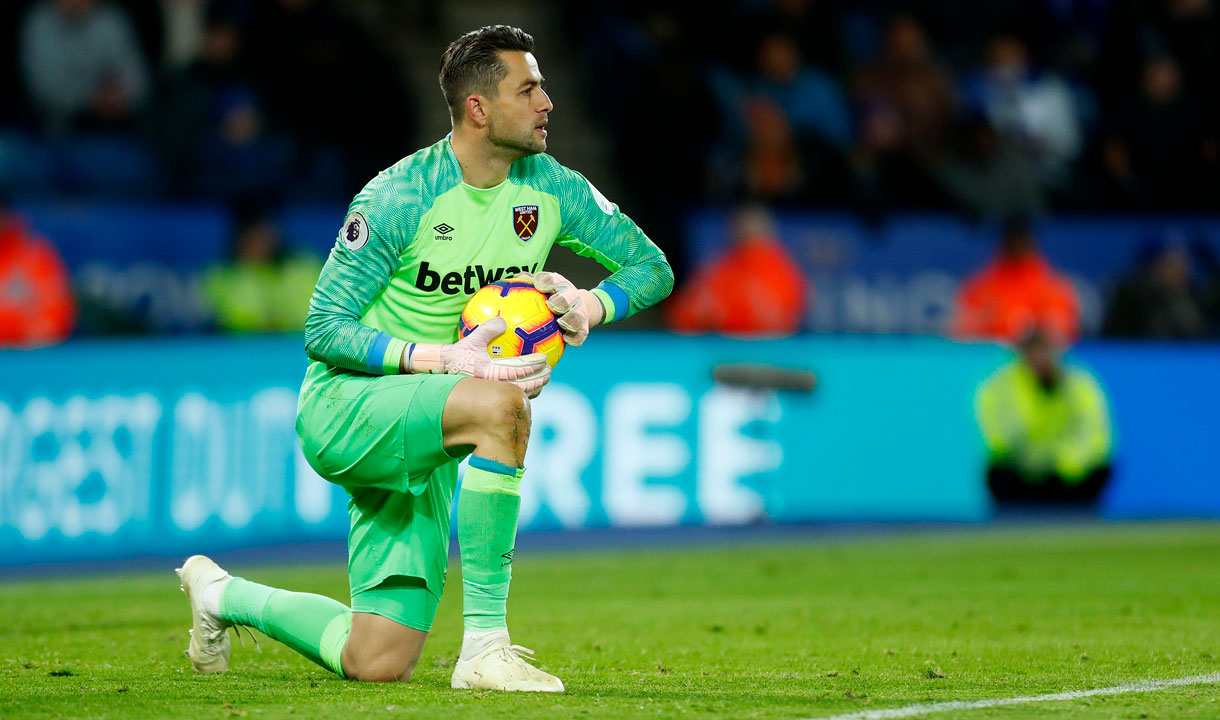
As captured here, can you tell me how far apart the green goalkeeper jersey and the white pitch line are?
5.11ft

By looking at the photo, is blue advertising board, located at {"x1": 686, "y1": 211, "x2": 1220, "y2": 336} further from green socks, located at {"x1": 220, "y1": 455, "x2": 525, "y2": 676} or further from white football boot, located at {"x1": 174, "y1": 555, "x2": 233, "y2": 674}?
green socks, located at {"x1": 220, "y1": 455, "x2": 525, "y2": 676}

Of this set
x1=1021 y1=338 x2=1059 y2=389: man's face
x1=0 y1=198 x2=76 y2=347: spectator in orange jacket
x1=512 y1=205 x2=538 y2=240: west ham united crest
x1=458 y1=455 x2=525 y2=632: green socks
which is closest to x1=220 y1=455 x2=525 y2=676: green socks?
x1=458 y1=455 x2=525 y2=632: green socks

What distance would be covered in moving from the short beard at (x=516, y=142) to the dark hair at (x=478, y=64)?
128 mm

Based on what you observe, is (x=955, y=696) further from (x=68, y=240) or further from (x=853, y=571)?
(x=68, y=240)

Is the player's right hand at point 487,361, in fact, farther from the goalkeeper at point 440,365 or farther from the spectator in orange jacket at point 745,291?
the spectator in orange jacket at point 745,291

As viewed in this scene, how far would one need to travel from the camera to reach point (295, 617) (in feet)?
19.0

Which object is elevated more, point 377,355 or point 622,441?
point 377,355

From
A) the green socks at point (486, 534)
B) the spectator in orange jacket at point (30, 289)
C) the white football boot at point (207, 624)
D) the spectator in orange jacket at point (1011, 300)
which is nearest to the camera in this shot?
the green socks at point (486, 534)

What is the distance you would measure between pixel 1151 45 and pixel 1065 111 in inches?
51.5

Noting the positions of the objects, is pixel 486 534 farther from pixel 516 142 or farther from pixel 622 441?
pixel 622 441

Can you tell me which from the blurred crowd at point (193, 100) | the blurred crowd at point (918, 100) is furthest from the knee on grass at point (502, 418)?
the blurred crowd at point (918, 100)

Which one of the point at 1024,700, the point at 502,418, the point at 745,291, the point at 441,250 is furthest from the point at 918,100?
the point at 502,418

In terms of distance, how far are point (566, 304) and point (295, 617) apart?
1.42 metres

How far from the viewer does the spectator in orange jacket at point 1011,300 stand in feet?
48.5
